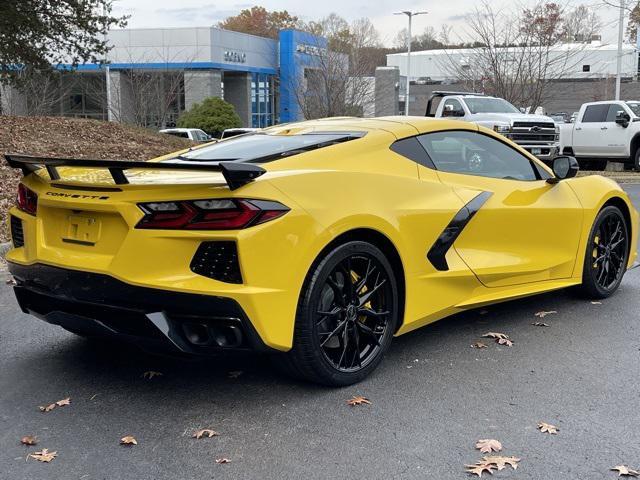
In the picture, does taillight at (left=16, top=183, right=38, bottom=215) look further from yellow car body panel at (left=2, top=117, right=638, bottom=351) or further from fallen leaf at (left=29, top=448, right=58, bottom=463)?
fallen leaf at (left=29, top=448, right=58, bottom=463)

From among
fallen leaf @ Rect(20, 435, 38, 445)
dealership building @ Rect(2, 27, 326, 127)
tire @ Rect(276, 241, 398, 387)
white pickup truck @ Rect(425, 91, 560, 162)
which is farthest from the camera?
dealership building @ Rect(2, 27, 326, 127)

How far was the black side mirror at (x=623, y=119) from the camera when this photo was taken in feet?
62.9

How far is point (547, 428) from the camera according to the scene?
3.49 meters

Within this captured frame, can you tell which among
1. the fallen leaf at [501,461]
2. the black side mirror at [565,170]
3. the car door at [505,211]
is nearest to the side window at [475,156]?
the car door at [505,211]

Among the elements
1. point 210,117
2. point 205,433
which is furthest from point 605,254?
point 210,117

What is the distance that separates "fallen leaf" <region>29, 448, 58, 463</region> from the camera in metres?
3.21

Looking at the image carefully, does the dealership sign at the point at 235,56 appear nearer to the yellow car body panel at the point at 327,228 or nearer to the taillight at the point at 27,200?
the yellow car body panel at the point at 327,228

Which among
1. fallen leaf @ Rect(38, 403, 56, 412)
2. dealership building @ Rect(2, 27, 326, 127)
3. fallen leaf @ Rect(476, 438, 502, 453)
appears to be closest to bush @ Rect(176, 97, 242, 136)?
dealership building @ Rect(2, 27, 326, 127)

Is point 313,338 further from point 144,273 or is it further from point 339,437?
point 144,273

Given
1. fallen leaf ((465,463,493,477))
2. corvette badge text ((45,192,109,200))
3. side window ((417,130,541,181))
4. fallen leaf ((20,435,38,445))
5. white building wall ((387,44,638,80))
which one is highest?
white building wall ((387,44,638,80))

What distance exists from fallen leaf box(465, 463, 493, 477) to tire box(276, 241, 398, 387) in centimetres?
102

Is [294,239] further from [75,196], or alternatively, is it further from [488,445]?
[488,445]

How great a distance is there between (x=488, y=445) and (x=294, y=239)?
1361mm

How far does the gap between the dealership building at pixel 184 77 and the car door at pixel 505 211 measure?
25071 mm
